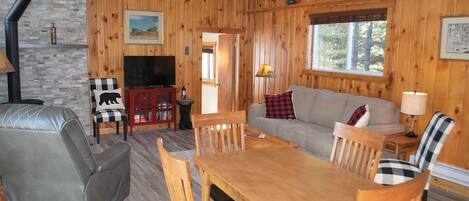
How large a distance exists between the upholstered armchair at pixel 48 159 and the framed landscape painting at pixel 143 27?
163 inches

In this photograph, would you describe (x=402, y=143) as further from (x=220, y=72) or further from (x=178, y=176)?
(x=220, y=72)

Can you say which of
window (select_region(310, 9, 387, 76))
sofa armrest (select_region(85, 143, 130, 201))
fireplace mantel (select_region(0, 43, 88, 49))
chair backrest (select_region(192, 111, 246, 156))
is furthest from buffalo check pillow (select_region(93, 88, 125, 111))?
chair backrest (select_region(192, 111, 246, 156))

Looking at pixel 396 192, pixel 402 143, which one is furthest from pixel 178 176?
pixel 402 143

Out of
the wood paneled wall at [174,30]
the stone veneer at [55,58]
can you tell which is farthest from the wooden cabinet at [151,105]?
the stone veneer at [55,58]

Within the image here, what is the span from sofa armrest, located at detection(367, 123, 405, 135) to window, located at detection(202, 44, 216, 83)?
534 cm

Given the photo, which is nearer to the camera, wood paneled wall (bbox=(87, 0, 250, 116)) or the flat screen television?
wood paneled wall (bbox=(87, 0, 250, 116))

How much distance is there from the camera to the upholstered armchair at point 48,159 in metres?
2.65

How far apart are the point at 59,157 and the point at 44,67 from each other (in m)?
4.15

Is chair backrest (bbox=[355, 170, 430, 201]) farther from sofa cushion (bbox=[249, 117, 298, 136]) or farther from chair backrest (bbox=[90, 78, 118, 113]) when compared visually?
chair backrest (bbox=[90, 78, 118, 113])

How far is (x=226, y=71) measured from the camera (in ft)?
28.1

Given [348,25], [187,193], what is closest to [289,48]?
[348,25]

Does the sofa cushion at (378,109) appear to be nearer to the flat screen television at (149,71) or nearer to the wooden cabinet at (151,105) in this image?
the wooden cabinet at (151,105)

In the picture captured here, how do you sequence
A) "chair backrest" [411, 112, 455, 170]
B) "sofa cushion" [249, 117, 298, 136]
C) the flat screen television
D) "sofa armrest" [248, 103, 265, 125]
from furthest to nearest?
the flat screen television, "sofa armrest" [248, 103, 265, 125], "sofa cushion" [249, 117, 298, 136], "chair backrest" [411, 112, 455, 170]

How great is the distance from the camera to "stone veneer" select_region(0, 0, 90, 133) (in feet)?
20.2
